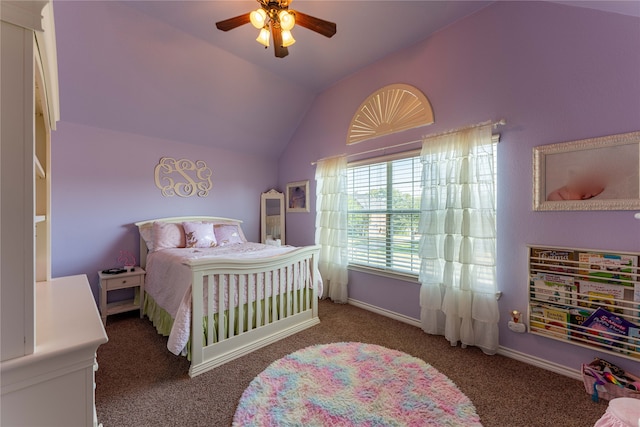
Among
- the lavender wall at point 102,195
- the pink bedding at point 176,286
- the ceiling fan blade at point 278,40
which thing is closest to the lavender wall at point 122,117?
the lavender wall at point 102,195

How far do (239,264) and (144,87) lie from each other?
2366 mm

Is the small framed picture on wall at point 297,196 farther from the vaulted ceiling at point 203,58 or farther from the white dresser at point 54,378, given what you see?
the white dresser at point 54,378

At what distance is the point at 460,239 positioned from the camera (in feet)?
7.70

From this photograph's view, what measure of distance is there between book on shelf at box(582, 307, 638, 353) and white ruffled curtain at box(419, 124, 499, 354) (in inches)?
21.6

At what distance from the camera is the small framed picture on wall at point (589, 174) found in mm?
1662

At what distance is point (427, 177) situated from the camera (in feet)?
8.32

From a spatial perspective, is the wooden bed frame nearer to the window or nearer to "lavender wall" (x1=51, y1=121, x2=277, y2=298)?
the window

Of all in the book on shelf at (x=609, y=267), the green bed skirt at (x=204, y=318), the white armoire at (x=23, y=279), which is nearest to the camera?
the white armoire at (x=23, y=279)

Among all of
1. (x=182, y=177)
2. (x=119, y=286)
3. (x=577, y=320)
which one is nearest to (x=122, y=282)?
(x=119, y=286)

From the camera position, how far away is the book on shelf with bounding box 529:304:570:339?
6.23ft

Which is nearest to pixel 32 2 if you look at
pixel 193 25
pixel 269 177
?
pixel 193 25

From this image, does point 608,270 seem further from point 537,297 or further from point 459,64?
point 459,64

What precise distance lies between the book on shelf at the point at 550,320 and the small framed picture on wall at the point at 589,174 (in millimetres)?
751

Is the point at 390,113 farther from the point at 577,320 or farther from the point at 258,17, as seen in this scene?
the point at 577,320
